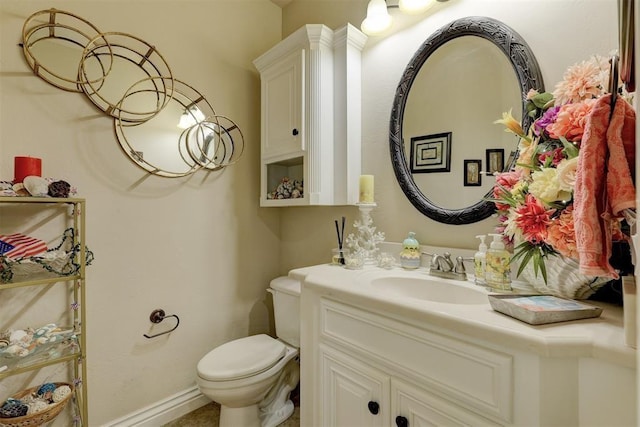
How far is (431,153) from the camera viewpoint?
133 centimetres

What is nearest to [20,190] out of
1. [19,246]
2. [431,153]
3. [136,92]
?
[19,246]

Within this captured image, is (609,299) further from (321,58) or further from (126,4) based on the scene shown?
(126,4)

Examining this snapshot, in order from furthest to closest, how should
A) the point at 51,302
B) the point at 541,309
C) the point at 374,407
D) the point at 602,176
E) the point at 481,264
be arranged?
the point at 51,302, the point at 481,264, the point at 374,407, the point at 541,309, the point at 602,176

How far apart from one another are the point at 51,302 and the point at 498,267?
1850 mm

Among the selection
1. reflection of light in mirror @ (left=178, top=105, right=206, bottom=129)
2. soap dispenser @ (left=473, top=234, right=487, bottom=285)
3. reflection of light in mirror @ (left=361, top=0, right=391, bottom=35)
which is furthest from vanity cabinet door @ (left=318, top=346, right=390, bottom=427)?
reflection of light in mirror @ (left=361, top=0, right=391, bottom=35)

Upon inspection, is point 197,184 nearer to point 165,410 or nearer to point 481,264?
point 165,410

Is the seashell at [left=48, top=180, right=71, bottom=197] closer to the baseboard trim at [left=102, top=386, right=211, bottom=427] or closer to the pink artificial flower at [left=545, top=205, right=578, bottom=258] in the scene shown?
the baseboard trim at [left=102, top=386, right=211, bottom=427]

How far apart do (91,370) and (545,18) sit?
7.96 ft

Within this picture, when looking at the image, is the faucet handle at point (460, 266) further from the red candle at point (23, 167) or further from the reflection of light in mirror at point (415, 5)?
the red candle at point (23, 167)

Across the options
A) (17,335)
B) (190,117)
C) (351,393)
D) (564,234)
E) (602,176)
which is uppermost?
(190,117)

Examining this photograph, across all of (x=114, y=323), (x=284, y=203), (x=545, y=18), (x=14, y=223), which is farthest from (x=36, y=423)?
(x=545, y=18)

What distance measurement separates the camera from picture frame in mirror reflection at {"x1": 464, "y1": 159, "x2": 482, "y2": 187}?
1187 mm

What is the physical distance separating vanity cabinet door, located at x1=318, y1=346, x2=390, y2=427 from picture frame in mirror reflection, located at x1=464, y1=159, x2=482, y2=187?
833mm

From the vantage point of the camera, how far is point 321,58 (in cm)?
155
